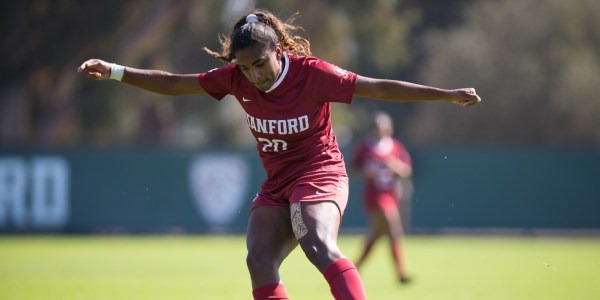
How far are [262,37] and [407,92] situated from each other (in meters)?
0.99

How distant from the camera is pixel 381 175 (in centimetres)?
1370

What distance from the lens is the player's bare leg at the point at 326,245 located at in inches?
234

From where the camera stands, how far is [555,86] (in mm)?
38156

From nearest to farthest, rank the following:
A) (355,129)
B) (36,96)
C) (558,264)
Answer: (558,264)
(36,96)
(355,129)

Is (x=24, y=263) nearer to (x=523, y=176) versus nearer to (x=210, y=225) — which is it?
(x=210, y=225)

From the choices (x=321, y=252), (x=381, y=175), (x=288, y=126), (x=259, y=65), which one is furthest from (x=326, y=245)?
(x=381, y=175)

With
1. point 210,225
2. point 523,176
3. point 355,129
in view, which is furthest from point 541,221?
point 355,129

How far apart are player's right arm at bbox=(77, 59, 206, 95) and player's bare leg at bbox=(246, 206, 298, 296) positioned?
960 mm

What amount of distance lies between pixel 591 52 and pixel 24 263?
94.0 feet

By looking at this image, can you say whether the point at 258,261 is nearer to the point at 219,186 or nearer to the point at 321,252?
the point at 321,252

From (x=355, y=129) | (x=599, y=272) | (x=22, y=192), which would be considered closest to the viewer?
(x=599, y=272)

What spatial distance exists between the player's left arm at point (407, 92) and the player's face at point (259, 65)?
549 mm

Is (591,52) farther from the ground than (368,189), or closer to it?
A: farther from the ground

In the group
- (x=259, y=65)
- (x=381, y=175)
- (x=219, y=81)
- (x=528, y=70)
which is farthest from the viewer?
(x=528, y=70)
